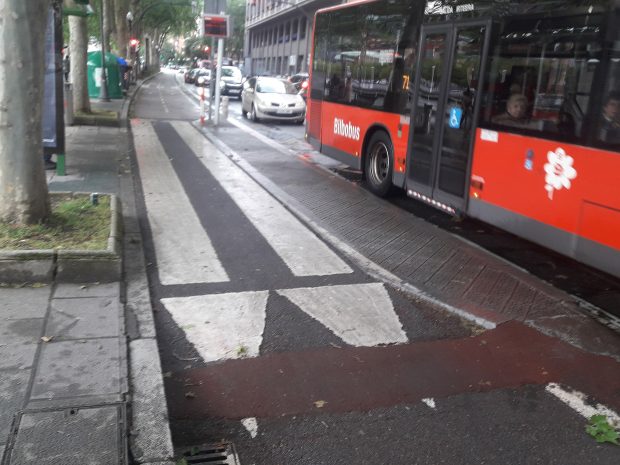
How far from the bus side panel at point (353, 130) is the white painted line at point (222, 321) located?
14.3ft

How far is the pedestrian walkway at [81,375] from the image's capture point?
298 cm

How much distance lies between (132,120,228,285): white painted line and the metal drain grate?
255 cm

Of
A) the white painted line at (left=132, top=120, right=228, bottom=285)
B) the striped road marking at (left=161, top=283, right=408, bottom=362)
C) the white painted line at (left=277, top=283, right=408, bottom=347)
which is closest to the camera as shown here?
the striped road marking at (left=161, top=283, right=408, bottom=362)

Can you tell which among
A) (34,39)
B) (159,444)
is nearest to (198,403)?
(159,444)

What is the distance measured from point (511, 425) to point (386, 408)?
73 cm

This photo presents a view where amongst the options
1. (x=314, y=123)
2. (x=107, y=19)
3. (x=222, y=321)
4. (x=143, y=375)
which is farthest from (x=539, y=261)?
(x=107, y=19)

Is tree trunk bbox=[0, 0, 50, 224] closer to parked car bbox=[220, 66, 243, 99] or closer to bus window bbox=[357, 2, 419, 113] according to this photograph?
bus window bbox=[357, 2, 419, 113]

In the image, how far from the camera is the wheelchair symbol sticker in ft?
24.1

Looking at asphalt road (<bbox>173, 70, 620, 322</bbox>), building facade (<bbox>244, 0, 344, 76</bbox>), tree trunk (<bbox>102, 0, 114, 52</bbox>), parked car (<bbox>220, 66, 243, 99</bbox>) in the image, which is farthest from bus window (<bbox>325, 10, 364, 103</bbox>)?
building facade (<bbox>244, 0, 344, 76</bbox>)

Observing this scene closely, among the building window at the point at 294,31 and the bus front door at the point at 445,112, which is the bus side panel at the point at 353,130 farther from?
the building window at the point at 294,31

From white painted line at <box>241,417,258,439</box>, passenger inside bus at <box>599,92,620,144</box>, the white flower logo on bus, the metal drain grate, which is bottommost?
the metal drain grate

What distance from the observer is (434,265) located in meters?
6.39

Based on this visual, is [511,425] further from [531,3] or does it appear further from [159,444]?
[531,3]

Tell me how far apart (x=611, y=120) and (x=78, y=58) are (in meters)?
15.5
